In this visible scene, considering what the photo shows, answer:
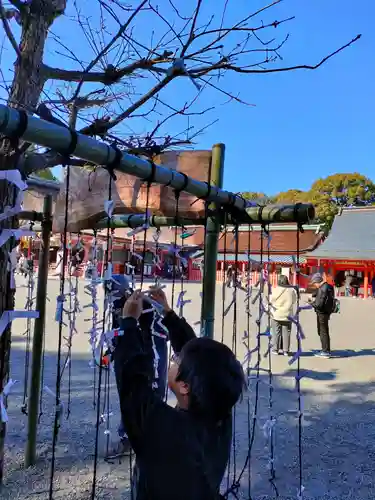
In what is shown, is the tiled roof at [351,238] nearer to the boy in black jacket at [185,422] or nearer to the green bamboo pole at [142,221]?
the green bamboo pole at [142,221]

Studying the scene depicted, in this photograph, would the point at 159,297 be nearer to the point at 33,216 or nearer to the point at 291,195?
the point at 33,216

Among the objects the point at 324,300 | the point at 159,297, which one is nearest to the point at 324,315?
the point at 324,300

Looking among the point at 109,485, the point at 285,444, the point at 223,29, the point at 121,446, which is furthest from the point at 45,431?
the point at 223,29

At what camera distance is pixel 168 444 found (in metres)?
1.03

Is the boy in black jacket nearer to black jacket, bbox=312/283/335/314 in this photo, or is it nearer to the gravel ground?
the gravel ground

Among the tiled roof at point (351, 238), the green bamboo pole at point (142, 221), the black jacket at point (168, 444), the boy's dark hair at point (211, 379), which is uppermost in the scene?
the tiled roof at point (351, 238)

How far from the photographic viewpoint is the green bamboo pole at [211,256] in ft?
6.96

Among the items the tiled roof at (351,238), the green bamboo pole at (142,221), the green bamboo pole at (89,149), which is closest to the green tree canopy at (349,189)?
the tiled roof at (351,238)

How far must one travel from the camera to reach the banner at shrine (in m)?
2.24

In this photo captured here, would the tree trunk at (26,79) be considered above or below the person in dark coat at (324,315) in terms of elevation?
above

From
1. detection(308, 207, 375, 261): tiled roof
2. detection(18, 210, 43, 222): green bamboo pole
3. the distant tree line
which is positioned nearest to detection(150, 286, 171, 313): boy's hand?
detection(18, 210, 43, 222): green bamboo pole

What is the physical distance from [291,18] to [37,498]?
2733 mm

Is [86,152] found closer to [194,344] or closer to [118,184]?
[194,344]

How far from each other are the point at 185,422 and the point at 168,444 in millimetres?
66
